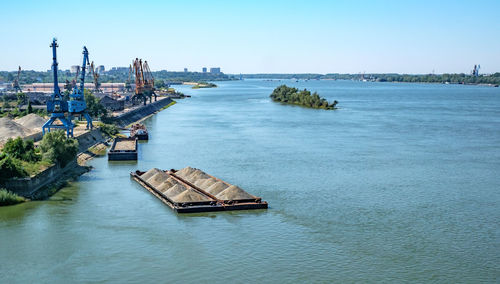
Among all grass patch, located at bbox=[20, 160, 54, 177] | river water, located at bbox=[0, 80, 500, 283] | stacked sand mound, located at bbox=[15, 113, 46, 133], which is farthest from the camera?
stacked sand mound, located at bbox=[15, 113, 46, 133]

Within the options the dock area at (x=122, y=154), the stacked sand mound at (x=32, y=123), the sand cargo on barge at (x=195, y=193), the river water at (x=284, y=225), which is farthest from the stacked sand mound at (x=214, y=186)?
the stacked sand mound at (x=32, y=123)

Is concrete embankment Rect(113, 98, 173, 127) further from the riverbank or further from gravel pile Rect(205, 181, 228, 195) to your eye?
gravel pile Rect(205, 181, 228, 195)

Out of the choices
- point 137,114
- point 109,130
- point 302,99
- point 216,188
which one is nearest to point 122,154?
point 216,188

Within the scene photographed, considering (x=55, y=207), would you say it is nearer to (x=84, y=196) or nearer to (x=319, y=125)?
(x=84, y=196)

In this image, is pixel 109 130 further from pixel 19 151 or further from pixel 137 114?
pixel 137 114

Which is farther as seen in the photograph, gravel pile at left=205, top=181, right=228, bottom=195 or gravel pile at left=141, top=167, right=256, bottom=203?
gravel pile at left=205, top=181, right=228, bottom=195

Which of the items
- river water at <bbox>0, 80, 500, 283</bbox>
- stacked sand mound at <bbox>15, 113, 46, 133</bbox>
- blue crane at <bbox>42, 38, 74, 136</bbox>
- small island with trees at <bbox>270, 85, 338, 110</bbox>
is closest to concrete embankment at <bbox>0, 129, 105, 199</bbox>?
river water at <bbox>0, 80, 500, 283</bbox>
